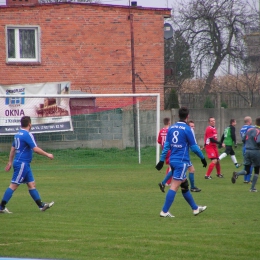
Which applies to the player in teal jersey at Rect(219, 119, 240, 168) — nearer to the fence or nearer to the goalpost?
the goalpost

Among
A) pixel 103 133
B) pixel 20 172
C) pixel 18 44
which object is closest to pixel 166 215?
pixel 20 172

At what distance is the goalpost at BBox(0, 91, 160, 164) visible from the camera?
2380 cm

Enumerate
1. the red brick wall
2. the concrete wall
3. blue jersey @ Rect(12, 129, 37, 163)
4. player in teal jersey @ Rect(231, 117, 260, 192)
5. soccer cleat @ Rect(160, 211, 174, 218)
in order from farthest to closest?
the red brick wall, the concrete wall, player in teal jersey @ Rect(231, 117, 260, 192), blue jersey @ Rect(12, 129, 37, 163), soccer cleat @ Rect(160, 211, 174, 218)

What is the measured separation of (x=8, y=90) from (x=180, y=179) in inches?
729

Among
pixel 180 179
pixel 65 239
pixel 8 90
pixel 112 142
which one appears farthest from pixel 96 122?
pixel 65 239

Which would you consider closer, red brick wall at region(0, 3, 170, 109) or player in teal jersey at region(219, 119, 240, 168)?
player in teal jersey at region(219, 119, 240, 168)

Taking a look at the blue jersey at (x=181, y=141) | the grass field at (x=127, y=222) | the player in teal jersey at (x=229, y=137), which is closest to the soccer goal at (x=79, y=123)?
the player in teal jersey at (x=229, y=137)

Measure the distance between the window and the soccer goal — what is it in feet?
15.4

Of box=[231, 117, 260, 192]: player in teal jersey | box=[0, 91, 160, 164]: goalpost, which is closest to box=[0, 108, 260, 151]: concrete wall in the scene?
box=[0, 91, 160, 164]: goalpost

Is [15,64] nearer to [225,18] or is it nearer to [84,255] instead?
[225,18]

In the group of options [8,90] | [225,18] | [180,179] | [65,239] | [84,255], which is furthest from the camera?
[225,18]

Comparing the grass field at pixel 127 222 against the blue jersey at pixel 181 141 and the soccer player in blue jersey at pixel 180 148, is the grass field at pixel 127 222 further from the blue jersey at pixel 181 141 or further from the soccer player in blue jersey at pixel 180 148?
the blue jersey at pixel 181 141

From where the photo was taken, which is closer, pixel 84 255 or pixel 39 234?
pixel 84 255

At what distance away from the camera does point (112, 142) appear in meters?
24.5
